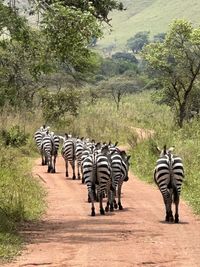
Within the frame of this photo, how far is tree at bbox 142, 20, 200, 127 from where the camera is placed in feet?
124

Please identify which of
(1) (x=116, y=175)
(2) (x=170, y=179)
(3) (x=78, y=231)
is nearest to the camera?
(3) (x=78, y=231)

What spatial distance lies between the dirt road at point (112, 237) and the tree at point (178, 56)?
1961cm

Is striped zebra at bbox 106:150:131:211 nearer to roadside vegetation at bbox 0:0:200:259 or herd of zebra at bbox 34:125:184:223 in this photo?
herd of zebra at bbox 34:125:184:223

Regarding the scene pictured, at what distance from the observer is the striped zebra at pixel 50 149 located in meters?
27.9

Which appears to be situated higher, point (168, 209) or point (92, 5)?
point (92, 5)

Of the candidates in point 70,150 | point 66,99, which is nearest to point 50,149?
point 70,150

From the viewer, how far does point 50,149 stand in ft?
93.5

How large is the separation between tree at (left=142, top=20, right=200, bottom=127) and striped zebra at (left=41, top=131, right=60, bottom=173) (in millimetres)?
11624

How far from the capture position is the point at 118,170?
703 inches

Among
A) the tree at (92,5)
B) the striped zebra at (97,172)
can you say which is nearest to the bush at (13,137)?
the tree at (92,5)

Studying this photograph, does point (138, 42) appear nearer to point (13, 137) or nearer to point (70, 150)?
point (13, 137)

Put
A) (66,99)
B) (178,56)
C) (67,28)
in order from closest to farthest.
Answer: (67,28) < (178,56) < (66,99)

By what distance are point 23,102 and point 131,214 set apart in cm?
2636

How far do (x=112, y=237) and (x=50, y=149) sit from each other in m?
15.5
